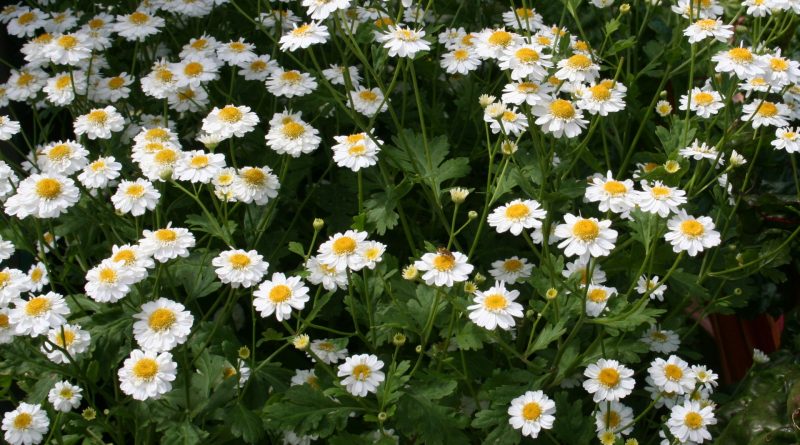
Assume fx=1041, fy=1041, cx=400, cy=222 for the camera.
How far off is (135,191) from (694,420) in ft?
3.82

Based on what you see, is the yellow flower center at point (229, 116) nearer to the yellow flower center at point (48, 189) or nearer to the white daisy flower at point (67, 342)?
the yellow flower center at point (48, 189)

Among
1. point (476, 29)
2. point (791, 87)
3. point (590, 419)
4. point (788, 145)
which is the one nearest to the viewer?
point (590, 419)

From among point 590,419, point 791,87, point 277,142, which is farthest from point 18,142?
point 791,87

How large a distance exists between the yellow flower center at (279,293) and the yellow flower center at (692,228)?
74cm

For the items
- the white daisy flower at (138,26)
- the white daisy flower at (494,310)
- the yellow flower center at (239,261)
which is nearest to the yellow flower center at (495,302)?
the white daisy flower at (494,310)

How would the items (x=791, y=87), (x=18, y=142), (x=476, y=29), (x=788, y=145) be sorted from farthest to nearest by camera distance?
(x=18, y=142) < (x=476, y=29) < (x=791, y=87) < (x=788, y=145)

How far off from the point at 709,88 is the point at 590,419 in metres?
0.87

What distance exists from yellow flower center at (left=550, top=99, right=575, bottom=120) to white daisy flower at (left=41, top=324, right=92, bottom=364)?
995 mm

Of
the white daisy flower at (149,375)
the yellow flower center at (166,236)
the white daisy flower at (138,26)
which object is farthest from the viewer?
the white daisy flower at (138,26)

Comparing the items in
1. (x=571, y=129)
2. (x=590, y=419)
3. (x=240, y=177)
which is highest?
(x=571, y=129)

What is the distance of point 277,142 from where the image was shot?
Result: 221 cm

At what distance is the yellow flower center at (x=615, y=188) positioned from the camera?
1943 millimetres

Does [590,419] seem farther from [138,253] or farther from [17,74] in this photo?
[17,74]

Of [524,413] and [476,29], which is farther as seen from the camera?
[476,29]
